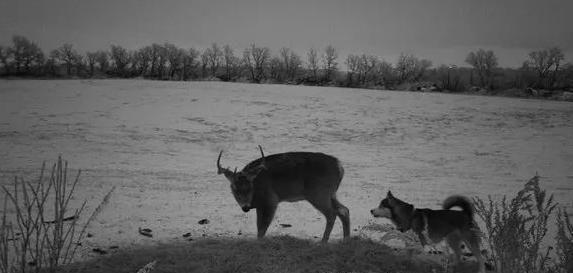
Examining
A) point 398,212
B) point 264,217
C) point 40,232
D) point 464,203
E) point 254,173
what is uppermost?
point 254,173

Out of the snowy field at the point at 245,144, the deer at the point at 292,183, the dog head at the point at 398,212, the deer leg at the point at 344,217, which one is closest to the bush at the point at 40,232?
the snowy field at the point at 245,144

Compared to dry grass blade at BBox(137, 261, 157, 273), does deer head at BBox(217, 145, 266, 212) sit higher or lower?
higher

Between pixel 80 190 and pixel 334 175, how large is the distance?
6.29 meters

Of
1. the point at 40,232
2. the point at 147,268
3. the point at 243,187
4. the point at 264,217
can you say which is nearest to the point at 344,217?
the point at 264,217

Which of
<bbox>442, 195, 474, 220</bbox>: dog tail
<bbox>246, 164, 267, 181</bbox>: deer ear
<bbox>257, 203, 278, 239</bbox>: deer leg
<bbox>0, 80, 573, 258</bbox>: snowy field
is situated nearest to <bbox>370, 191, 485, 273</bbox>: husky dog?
<bbox>442, 195, 474, 220</bbox>: dog tail

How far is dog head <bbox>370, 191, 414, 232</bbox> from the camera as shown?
702 centimetres

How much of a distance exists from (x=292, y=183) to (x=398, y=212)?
1.73m

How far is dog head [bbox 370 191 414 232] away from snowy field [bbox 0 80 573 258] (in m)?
1.26

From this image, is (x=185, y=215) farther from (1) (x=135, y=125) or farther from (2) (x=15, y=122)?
(2) (x=15, y=122)

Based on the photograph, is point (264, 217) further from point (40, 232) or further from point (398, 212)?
point (40, 232)

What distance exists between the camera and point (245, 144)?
56.9 feet

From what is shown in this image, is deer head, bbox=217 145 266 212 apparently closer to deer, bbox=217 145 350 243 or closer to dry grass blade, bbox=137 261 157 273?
deer, bbox=217 145 350 243

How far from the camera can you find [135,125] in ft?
64.0

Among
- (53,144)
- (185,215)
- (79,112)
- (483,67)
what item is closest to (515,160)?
(185,215)
